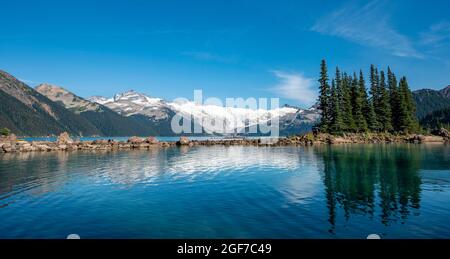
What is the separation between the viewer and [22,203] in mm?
23484

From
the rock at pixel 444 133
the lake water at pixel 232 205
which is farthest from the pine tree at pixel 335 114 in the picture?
the lake water at pixel 232 205

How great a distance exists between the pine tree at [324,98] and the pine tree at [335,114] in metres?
1.50

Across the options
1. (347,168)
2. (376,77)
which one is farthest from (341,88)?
(347,168)

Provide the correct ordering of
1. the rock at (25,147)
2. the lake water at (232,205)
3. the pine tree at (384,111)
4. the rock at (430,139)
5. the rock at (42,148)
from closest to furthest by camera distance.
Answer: the lake water at (232,205) → the rock at (25,147) → the rock at (42,148) → the rock at (430,139) → the pine tree at (384,111)

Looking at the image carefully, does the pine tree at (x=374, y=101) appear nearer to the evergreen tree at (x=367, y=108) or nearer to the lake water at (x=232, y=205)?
the evergreen tree at (x=367, y=108)

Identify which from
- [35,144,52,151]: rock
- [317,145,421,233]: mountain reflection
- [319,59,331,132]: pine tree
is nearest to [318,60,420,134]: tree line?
[319,59,331,132]: pine tree

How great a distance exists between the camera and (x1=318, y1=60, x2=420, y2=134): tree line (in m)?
112

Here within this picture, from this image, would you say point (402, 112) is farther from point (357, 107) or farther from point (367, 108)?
point (357, 107)

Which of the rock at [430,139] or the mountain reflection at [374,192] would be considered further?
the rock at [430,139]

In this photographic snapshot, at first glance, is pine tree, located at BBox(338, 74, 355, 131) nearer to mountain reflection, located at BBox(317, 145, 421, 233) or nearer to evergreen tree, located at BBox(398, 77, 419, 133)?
evergreen tree, located at BBox(398, 77, 419, 133)

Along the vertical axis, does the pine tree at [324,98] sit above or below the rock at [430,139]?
above

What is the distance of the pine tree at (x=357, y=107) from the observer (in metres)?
113
